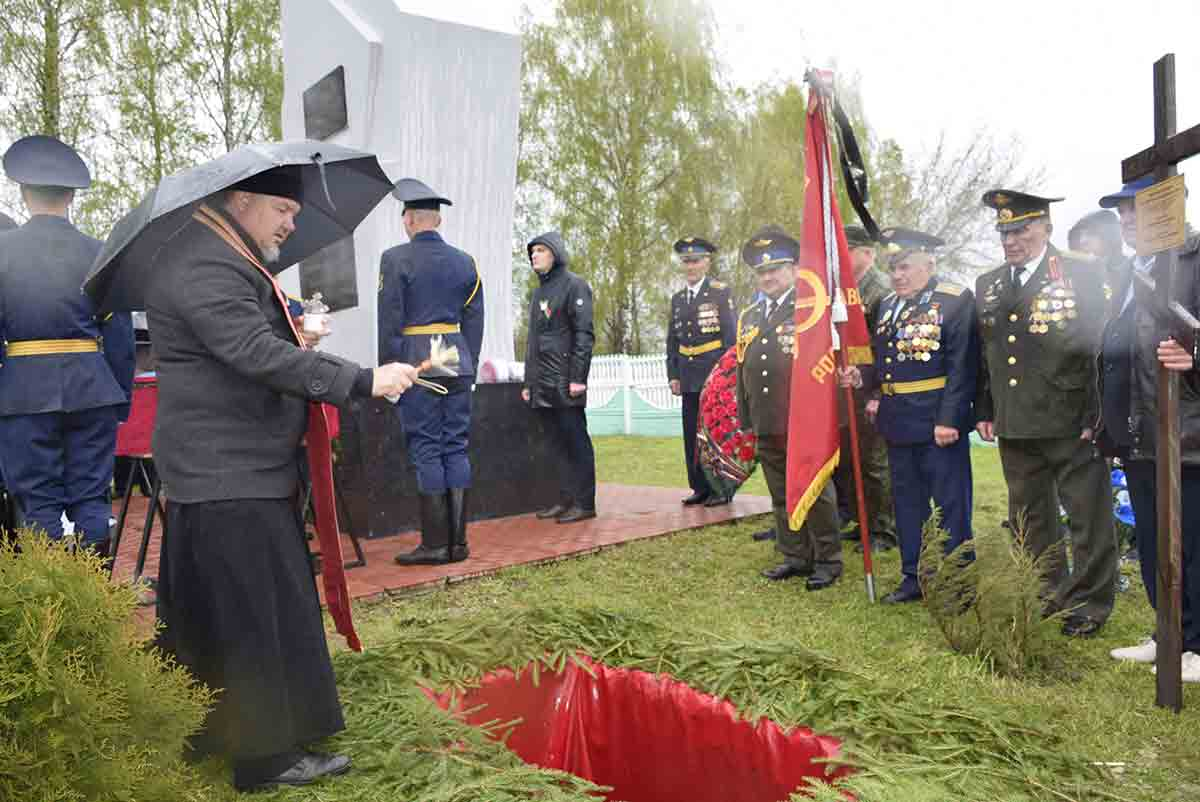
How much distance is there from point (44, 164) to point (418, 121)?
3.21m

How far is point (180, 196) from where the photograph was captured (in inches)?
90.2

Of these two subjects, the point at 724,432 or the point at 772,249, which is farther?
the point at 724,432

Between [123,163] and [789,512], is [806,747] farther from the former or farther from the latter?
[123,163]

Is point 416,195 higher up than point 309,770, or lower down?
higher up

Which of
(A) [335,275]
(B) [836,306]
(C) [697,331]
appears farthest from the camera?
(A) [335,275]

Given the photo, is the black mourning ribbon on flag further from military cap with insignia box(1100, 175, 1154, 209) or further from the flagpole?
military cap with insignia box(1100, 175, 1154, 209)

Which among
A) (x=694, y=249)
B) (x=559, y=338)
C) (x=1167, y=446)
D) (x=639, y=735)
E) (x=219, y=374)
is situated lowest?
(x=639, y=735)

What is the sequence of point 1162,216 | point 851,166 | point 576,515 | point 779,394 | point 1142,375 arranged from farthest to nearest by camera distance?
1. point 576,515
2. point 779,394
3. point 851,166
4. point 1142,375
5. point 1162,216

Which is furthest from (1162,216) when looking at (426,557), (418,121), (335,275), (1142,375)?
(335,275)

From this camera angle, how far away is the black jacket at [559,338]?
22.4ft

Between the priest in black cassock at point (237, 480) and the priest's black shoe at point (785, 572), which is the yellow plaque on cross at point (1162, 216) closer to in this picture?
the priest in black cassock at point (237, 480)

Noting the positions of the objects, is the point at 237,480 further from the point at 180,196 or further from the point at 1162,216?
the point at 1162,216

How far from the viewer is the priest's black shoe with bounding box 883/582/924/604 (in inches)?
179

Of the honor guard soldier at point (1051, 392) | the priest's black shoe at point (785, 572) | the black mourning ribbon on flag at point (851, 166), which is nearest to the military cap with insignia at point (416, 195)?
the black mourning ribbon on flag at point (851, 166)
